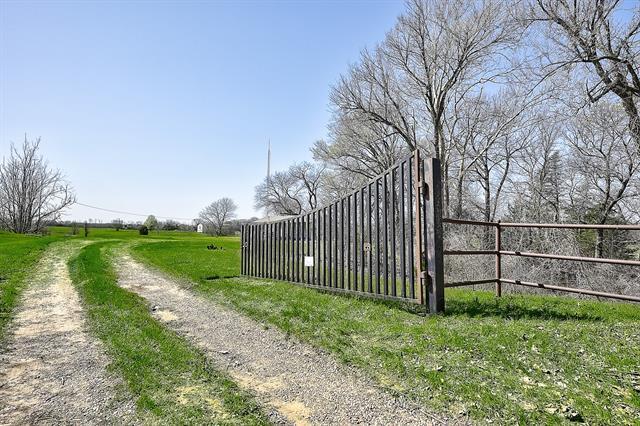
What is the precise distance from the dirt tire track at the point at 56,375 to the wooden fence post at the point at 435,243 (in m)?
3.94

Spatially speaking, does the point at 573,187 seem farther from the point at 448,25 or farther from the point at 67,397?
the point at 67,397

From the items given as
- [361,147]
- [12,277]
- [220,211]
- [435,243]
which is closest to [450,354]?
[435,243]

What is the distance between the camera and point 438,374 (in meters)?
3.10

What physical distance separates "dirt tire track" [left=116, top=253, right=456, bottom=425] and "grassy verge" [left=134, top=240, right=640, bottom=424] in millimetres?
201

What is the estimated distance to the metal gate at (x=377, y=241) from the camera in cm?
523

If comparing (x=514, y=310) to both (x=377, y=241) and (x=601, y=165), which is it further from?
(x=601, y=165)

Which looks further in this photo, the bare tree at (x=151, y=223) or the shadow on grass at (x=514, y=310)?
the bare tree at (x=151, y=223)

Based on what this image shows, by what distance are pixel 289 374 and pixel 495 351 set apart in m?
2.01

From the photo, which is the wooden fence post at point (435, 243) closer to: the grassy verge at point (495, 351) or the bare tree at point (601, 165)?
the grassy verge at point (495, 351)

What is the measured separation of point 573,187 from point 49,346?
1869 centimetres

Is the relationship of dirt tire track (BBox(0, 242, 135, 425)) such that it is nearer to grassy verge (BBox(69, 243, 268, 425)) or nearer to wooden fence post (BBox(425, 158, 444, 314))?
grassy verge (BBox(69, 243, 268, 425))

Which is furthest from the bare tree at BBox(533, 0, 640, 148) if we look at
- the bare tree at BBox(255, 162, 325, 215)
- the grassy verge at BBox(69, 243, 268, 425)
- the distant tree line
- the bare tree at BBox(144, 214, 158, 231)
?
the bare tree at BBox(144, 214, 158, 231)

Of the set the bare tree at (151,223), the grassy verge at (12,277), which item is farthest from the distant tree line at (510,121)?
the bare tree at (151,223)

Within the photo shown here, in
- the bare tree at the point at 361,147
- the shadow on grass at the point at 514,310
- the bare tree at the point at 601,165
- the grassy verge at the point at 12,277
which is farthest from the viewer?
the bare tree at the point at 361,147
